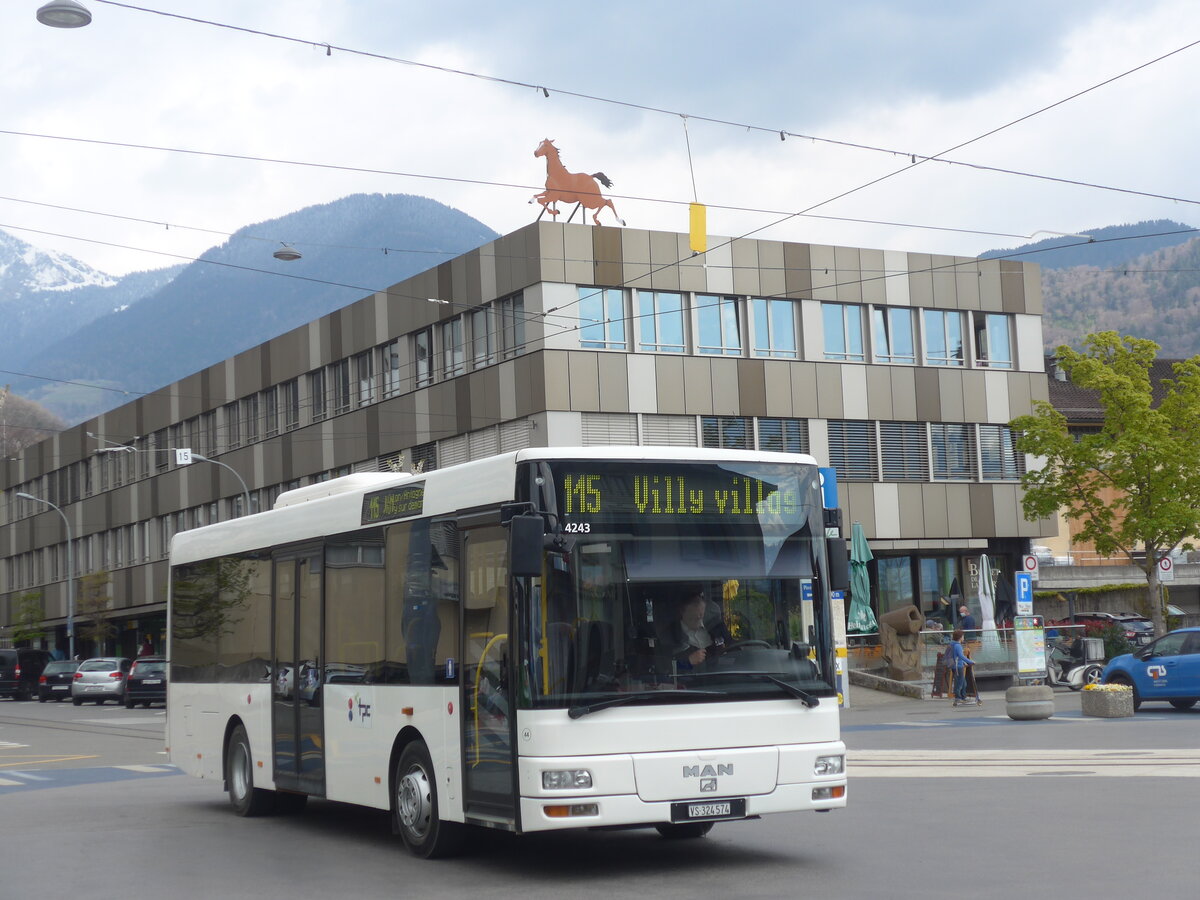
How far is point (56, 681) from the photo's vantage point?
5644 centimetres

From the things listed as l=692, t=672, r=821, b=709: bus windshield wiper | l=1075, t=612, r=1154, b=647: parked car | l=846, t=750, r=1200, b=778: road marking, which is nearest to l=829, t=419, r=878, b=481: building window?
l=1075, t=612, r=1154, b=647: parked car

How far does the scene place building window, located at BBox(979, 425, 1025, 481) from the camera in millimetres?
49000

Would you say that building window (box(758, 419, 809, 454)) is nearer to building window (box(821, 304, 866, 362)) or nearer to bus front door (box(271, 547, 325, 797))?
building window (box(821, 304, 866, 362))

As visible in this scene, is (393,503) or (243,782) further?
(243,782)

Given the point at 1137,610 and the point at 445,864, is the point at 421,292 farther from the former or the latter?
the point at 445,864

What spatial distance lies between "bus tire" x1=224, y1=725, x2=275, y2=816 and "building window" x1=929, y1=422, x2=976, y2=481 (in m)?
35.4

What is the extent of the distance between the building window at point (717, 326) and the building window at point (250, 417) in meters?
20.8

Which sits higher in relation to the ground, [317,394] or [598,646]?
[317,394]

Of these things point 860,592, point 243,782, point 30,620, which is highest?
point 30,620

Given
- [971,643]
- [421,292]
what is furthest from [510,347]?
[971,643]

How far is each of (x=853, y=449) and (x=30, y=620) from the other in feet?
150

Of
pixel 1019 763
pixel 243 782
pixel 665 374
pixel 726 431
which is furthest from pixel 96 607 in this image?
pixel 1019 763

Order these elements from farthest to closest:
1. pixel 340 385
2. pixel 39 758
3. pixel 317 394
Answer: pixel 317 394
pixel 340 385
pixel 39 758

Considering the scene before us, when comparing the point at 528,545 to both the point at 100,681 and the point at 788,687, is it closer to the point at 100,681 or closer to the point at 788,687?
the point at 788,687
